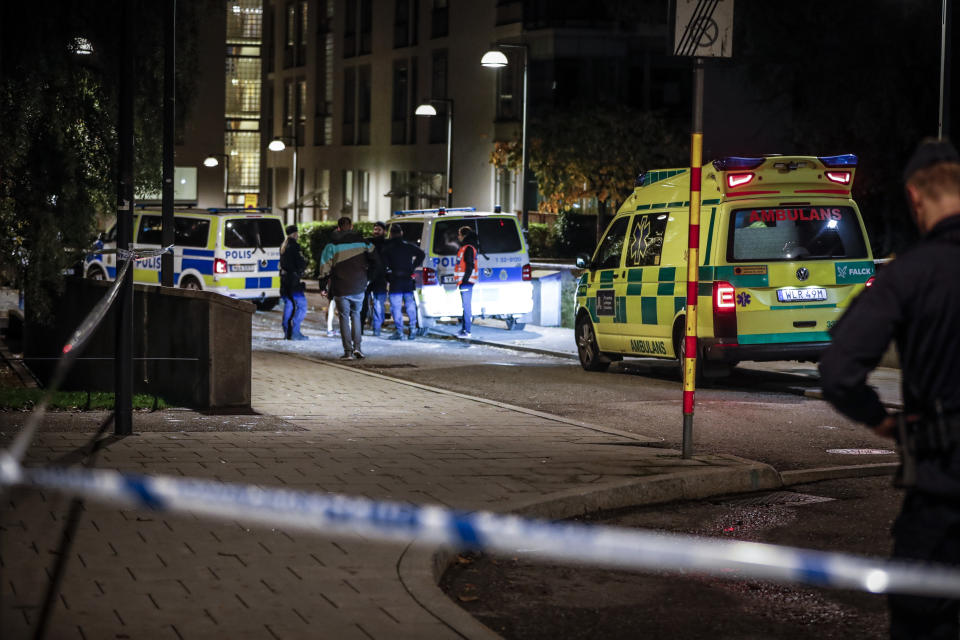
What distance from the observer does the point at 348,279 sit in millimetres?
17734

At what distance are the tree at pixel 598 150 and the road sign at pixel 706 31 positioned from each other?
2610cm

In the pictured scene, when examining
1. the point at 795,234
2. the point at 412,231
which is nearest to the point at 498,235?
the point at 412,231

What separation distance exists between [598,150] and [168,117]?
2286 cm

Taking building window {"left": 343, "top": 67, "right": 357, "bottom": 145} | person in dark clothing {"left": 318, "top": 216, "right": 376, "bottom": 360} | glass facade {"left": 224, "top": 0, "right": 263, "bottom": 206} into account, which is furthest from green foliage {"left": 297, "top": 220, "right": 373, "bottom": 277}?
glass facade {"left": 224, "top": 0, "right": 263, "bottom": 206}

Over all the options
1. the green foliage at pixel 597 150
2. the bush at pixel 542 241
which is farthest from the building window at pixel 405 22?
the green foliage at pixel 597 150

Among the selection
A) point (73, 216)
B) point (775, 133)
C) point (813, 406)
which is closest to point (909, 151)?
point (775, 133)

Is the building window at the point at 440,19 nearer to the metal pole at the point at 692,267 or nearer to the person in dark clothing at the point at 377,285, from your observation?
the person in dark clothing at the point at 377,285

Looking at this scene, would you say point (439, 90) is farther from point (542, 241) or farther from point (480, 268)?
point (480, 268)

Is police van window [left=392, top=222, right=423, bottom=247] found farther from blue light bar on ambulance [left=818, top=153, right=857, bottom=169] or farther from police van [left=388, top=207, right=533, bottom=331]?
blue light bar on ambulance [left=818, top=153, right=857, bottom=169]

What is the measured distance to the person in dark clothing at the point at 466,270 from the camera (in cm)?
2089

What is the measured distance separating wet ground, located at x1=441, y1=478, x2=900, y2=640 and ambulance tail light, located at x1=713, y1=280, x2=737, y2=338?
5.93 metres

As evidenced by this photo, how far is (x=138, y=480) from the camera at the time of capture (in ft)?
26.1

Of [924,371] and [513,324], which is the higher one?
[924,371]

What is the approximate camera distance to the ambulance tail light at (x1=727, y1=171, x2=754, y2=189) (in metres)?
14.1
